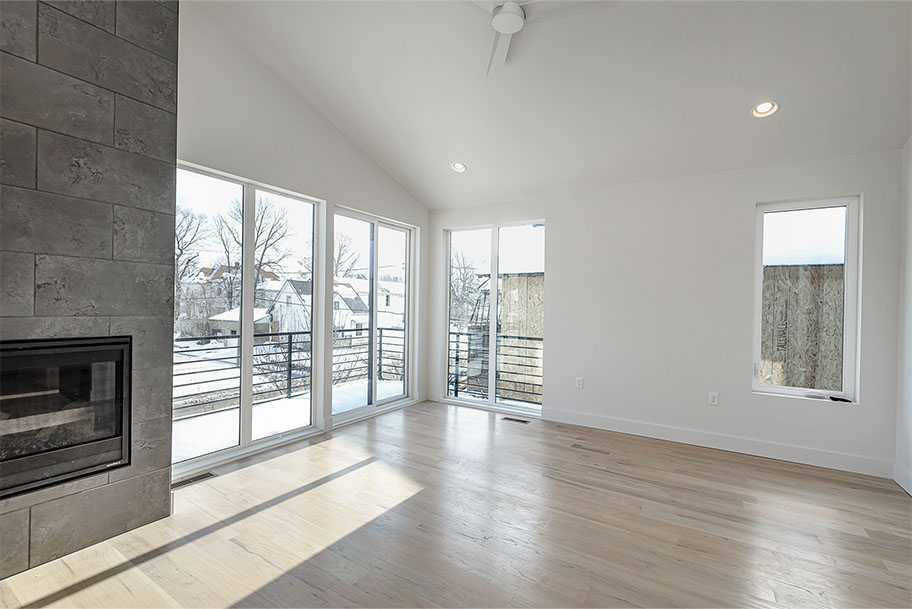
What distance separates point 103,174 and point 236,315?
1.41 meters

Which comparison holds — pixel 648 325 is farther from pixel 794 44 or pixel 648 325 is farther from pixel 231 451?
pixel 231 451

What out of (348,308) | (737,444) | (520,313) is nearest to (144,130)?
(348,308)

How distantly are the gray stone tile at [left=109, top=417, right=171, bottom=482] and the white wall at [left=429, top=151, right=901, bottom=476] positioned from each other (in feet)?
11.6

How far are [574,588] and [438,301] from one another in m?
3.97

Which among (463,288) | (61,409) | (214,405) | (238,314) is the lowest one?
(214,405)

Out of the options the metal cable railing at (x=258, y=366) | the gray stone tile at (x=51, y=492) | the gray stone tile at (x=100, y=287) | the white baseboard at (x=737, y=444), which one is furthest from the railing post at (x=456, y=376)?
the gray stone tile at (x=51, y=492)

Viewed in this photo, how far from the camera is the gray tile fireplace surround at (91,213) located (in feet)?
6.52

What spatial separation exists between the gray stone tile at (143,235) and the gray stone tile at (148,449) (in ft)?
3.03

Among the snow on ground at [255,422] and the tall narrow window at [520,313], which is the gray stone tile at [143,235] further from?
the tall narrow window at [520,313]

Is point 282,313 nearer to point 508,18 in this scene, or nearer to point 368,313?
point 368,313

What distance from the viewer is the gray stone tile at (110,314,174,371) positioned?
7.73ft

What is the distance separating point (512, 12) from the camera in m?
2.45

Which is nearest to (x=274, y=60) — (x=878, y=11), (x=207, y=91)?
(x=207, y=91)

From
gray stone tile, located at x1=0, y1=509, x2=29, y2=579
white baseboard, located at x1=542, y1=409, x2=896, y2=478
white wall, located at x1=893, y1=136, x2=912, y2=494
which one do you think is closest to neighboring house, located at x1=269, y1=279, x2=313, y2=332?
gray stone tile, located at x1=0, y1=509, x2=29, y2=579
